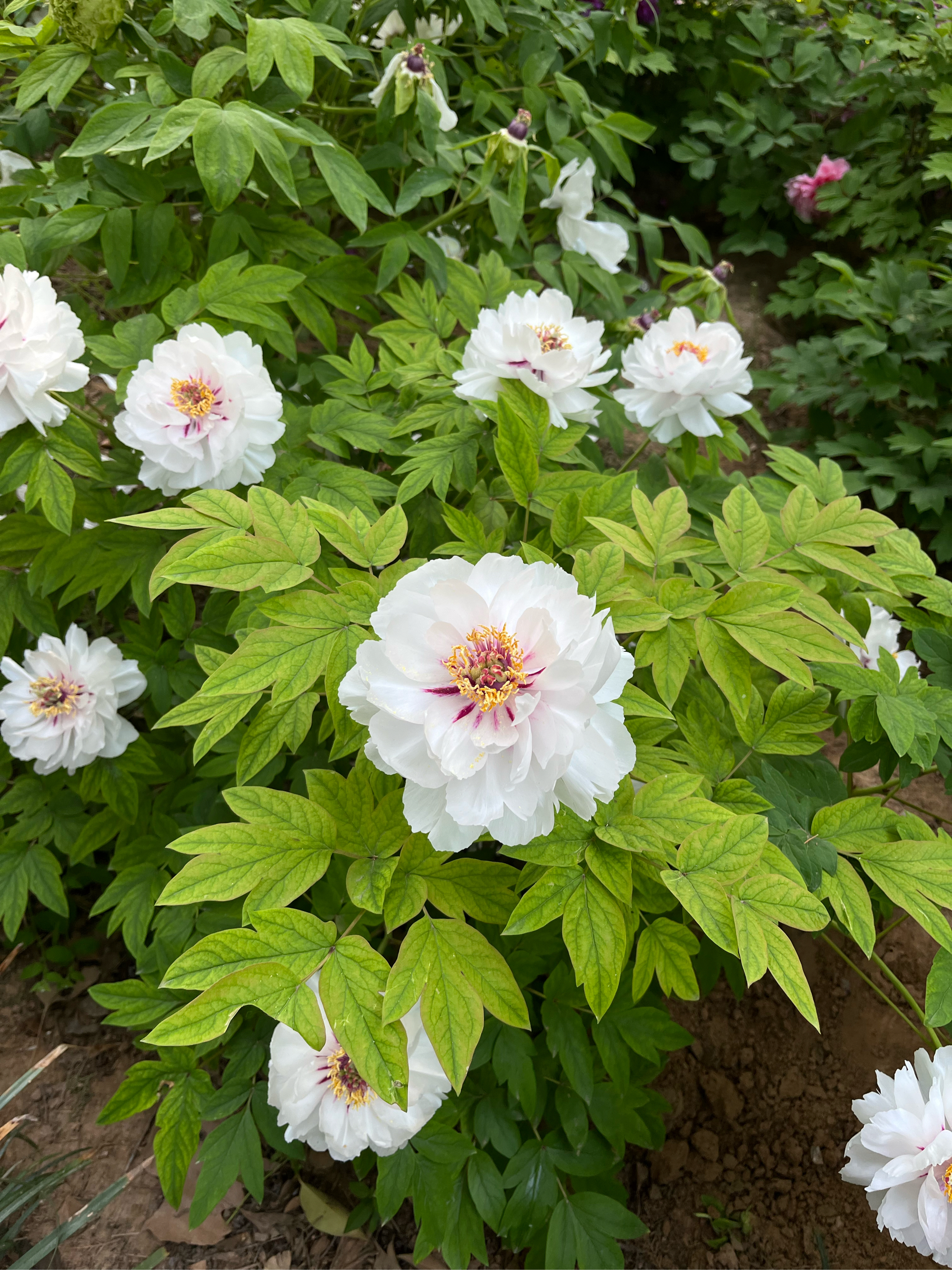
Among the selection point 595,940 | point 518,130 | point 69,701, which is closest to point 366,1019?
point 595,940

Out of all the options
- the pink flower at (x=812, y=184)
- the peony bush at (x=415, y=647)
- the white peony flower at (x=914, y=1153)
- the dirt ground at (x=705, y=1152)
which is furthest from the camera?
the pink flower at (x=812, y=184)

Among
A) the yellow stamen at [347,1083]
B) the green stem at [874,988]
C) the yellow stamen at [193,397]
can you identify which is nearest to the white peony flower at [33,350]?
the yellow stamen at [193,397]

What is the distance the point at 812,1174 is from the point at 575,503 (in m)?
1.58

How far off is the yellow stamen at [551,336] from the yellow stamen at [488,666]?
0.79m

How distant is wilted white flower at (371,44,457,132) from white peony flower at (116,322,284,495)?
0.63 metres

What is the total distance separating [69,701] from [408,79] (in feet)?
4.48

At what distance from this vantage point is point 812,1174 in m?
1.84

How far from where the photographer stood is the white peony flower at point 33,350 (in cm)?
131

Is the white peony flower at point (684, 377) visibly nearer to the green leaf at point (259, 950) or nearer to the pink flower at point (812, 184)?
the green leaf at point (259, 950)

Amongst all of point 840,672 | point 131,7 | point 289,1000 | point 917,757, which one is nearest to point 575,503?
point 840,672

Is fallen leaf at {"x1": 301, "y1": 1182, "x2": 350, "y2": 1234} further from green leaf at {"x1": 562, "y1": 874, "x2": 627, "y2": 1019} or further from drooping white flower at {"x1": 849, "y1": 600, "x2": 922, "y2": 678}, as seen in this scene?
drooping white flower at {"x1": 849, "y1": 600, "x2": 922, "y2": 678}

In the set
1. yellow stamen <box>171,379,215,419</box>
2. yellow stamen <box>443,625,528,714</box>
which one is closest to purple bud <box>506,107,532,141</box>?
yellow stamen <box>171,379,215,419</box>

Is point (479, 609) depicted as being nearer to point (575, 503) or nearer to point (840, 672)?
point (575, 503)

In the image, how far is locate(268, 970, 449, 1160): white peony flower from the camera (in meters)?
1.24
